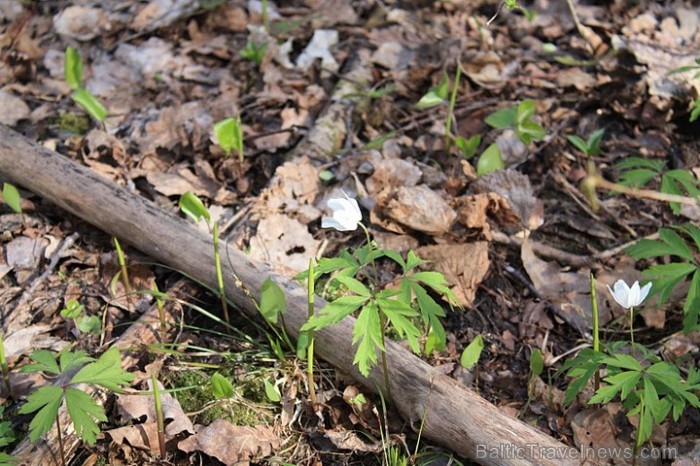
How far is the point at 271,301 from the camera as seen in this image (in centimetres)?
220

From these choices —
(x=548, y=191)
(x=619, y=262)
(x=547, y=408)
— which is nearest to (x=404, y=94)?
(x=548, y=191)

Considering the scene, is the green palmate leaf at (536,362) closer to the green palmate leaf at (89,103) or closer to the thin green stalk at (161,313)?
the thin green stalk at (161,313)

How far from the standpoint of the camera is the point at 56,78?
369cm

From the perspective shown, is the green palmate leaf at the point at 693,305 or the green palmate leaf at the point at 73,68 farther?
the green palmate leaf at the point at 73,68

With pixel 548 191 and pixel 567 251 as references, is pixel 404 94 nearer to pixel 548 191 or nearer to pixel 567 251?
pixel 548 191

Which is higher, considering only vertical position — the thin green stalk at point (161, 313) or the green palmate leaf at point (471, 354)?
the thin green stalk at point (161, 313)

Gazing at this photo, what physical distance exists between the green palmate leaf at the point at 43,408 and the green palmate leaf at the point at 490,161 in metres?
2.06

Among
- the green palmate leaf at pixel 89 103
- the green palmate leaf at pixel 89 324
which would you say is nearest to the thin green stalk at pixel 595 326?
the green palmate leaf at pixel 89 324

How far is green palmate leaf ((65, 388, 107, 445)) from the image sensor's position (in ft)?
5.88

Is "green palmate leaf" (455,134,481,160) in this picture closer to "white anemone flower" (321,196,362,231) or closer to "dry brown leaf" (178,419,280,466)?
"white anemone flower" (321,196,362,231)

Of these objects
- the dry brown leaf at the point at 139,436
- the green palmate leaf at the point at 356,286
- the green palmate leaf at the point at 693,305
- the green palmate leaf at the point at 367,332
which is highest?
the green palmate leaf at the point at 356,286

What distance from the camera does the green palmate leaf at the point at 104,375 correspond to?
188 cm

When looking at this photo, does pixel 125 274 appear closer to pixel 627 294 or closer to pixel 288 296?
pixel 288 296

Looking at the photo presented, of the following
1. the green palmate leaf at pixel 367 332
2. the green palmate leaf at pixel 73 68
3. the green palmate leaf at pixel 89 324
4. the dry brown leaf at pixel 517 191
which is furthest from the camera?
the green palmate leaf at pixel 73 68
